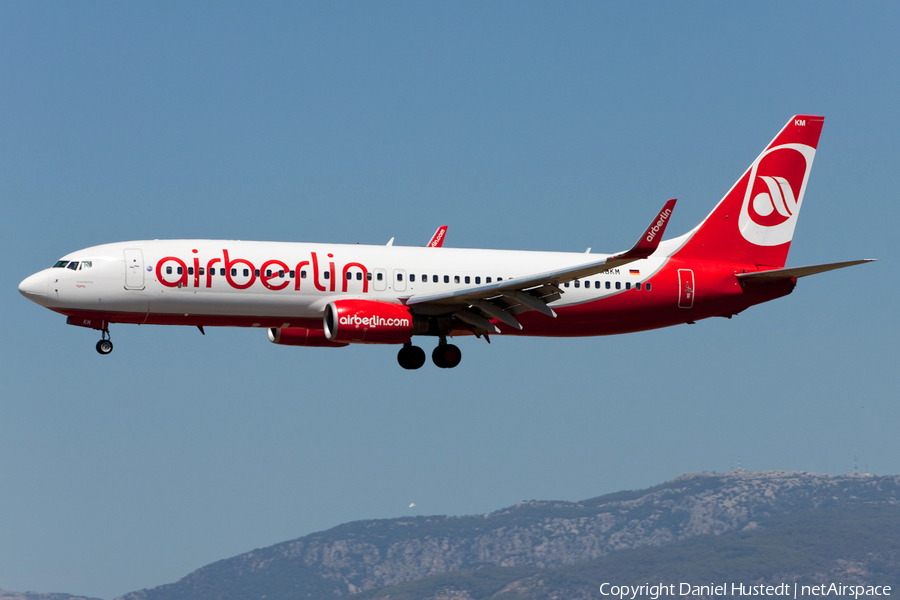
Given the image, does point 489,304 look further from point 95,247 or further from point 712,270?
point 95,247

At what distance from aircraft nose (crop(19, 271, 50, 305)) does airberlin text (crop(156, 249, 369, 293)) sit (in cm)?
454

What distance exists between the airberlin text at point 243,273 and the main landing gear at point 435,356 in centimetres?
447

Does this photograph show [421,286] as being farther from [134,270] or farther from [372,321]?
[134,270]

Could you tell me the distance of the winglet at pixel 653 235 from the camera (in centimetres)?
4097

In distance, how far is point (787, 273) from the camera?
5156cm

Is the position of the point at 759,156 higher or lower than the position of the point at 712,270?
higher

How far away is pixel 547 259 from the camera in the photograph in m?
51.8

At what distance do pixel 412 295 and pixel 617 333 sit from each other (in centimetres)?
1007

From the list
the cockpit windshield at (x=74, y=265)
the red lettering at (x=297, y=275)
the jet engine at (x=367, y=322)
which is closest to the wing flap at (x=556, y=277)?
the jet engine at (x=367, y=322)

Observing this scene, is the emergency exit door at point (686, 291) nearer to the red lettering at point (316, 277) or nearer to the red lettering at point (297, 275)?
the red lettering at point (316, 277)

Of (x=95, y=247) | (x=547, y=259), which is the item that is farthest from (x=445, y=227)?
(x=95, y=247)

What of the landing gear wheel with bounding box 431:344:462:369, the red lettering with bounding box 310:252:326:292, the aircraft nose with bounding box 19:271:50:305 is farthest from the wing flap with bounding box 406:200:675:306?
the aircraft nose with bounding box 19:271:50:305

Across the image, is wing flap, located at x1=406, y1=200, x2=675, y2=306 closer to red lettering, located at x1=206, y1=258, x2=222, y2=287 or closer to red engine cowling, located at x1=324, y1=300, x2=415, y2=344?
red engine cowling, located at x1=324, y1=300, x2=415, y2=344

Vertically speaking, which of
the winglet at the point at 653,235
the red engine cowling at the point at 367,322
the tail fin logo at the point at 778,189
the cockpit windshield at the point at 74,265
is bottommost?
the red engine cowling at the point at 367,322
